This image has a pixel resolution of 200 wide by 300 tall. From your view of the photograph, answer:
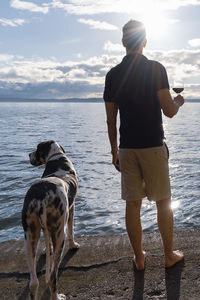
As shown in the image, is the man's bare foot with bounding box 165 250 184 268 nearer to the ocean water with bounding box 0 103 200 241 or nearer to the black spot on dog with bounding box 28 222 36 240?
the black spot on dog with bounding box 28 222 36 240

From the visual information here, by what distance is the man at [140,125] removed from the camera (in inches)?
158

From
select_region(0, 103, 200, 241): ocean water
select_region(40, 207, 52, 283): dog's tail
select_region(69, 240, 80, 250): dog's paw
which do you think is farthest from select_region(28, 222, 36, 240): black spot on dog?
select_region(0, 103, 200, 241): ocean water

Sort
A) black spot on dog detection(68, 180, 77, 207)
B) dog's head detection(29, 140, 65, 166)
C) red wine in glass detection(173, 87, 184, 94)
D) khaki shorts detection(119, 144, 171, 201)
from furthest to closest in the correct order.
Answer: dog's head detection(29, 140, 65, 166) → black spot on dog detection(68, 180, 77, 207) → red wine in glass detection(173, 87, 184, 94) → khaki shorts detection(119, 144, 171, 201)

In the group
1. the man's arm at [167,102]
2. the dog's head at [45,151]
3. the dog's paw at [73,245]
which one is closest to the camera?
the man's arm at [167,102]

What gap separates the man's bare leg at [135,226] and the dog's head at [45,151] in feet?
6.21

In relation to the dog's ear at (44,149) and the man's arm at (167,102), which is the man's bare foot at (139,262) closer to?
the man's arm at (167,102)

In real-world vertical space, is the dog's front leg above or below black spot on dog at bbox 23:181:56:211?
below

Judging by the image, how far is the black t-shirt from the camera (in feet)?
13.1

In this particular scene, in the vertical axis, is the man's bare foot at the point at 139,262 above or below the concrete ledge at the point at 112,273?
above

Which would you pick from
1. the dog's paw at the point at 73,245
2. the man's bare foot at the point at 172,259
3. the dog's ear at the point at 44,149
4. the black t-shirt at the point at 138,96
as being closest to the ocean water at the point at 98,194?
the dog's paw at the point at 73,245

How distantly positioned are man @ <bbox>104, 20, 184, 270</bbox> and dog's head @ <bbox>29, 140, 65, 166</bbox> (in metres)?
1.63

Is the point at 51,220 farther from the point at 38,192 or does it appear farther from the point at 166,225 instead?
the point at 166,225

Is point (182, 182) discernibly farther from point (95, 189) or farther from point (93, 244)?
point (93, 244)

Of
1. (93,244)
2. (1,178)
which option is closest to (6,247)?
(93,244)
